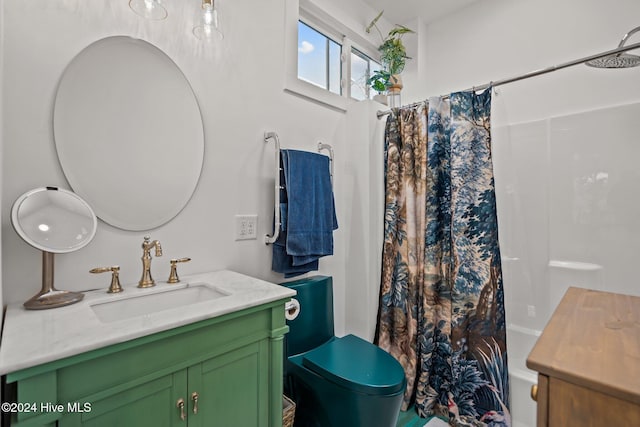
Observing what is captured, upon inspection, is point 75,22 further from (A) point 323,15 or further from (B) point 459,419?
(B) point 459,419

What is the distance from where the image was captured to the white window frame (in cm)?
179

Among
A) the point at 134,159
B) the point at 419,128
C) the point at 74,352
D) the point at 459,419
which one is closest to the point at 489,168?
the point at 419,128

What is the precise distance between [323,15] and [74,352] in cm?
220

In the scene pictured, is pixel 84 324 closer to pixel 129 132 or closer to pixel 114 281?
pixel 114 281

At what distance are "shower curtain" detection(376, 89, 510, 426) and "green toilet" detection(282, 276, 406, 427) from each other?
46 centimetres

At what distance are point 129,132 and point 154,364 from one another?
2.88 feet

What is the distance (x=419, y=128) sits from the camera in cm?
193

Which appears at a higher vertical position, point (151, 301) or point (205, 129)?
point (205, 129)

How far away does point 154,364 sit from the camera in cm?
83

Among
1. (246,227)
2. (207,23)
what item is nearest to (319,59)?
(207,23)

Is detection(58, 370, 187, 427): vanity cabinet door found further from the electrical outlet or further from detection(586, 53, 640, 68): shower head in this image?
detection(586, 53, 640, 68): shower head

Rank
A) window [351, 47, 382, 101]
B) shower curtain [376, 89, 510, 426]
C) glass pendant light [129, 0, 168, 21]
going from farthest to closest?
1. window [351, 47, 382, 101]
2. shower curtain [376, 89, 510, 426]
3. glass pendant light [129, 0, 168, 21]

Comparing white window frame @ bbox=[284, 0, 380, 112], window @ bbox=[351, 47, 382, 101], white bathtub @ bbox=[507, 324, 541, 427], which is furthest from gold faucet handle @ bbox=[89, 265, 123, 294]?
white bathtub @ bbox=[507, 324, 541, 427]

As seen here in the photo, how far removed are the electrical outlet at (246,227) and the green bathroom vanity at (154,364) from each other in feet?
1.35
